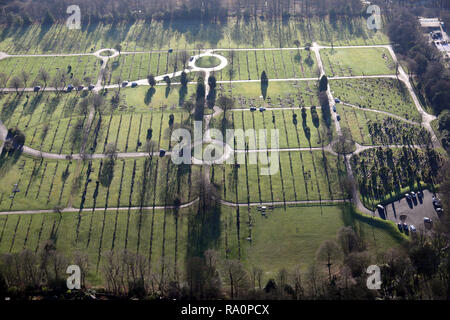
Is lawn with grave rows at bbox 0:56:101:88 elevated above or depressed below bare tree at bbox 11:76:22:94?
above

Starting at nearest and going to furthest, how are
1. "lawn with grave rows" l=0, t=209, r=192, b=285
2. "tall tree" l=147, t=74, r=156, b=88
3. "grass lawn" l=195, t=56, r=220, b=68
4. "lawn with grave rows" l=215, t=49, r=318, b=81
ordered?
"lawn with grave rows" l=0, t=209, r=192, b=285, "tall tree" l=147, t=74, r=156, b=88, "lawn with grave rows" l=215, t=49, r=318, b=81, "grass lawn" l=195, t=56, r=220, b=68

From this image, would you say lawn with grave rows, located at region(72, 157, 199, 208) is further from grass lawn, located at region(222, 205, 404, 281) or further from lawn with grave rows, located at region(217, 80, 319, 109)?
lawn with grave rows, located at region(217, 80, 319, 109)

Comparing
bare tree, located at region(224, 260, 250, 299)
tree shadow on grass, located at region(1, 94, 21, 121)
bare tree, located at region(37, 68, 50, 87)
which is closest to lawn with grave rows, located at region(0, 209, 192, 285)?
bare tree, located at region(224, 260, 250, 299)

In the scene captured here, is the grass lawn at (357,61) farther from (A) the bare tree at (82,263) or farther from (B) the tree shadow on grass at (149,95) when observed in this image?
(A) the bare tree at (82,263)

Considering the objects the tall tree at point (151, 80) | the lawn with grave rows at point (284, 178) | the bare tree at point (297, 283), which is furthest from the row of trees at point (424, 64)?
the tall tree at point (151, 80)

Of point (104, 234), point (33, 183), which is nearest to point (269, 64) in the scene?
point (104, 234)

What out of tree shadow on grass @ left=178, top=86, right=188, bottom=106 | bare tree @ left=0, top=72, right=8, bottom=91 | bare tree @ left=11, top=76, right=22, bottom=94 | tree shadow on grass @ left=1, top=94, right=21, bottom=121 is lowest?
tree shadow on grass @ left=1, top=94, right=21, bottom=121
